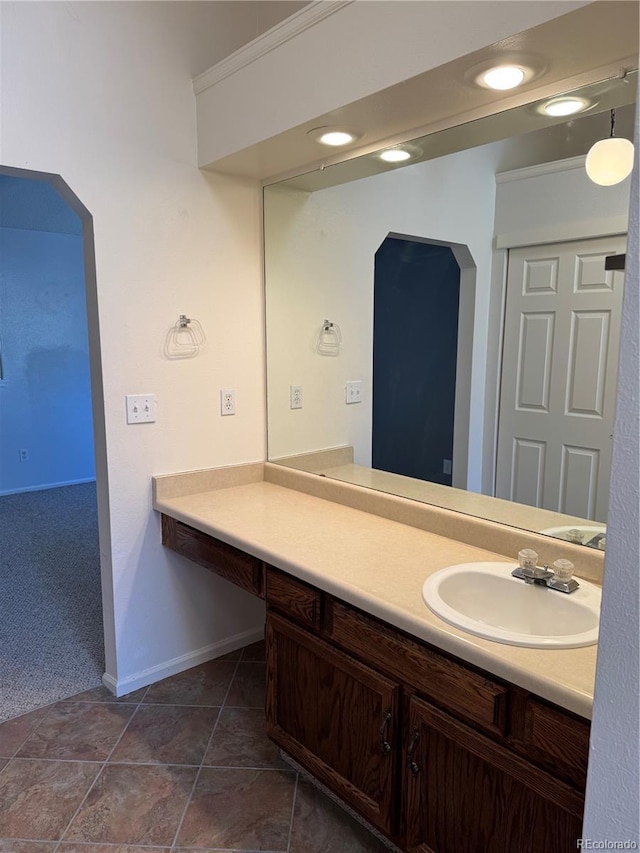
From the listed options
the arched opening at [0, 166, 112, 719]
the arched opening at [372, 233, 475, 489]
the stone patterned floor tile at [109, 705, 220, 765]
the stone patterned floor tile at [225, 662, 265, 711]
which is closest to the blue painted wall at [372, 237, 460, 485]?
the arched opening at [372, 233, 475, 489]

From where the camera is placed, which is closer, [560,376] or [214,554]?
[560,376]

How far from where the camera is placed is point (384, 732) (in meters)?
1.51

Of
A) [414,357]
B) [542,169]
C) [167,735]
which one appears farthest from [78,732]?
[542,169]

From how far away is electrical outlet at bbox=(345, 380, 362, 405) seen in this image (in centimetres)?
253

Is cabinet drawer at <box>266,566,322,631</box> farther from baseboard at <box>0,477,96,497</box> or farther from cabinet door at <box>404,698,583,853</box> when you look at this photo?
baseboard at <box>0,477,96,497</box>

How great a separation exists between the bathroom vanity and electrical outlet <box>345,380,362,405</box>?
0.54 meters

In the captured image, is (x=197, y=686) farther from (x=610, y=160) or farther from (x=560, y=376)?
(x=610, y=160)

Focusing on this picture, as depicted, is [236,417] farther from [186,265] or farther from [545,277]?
[545,277]

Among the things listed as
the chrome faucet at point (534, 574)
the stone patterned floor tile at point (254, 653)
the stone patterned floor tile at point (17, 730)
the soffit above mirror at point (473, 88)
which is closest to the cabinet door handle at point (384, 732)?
the chrome faucet at point (534, 574)

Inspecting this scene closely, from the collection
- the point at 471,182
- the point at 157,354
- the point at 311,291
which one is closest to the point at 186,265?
the point at 157,354

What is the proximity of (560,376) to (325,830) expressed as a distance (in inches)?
60.0

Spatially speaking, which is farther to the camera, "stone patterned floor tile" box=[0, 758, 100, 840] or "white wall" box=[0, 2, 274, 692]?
"white wall" box=[0, 2, 274, 692]

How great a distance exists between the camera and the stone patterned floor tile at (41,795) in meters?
1.75

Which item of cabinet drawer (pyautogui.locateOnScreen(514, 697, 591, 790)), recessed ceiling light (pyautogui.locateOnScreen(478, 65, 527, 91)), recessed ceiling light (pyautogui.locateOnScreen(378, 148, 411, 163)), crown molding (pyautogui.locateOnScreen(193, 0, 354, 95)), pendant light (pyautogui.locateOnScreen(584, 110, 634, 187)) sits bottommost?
cabinet drawer (pyautogui.locateOnScreen(514, 697, 591, 790))
